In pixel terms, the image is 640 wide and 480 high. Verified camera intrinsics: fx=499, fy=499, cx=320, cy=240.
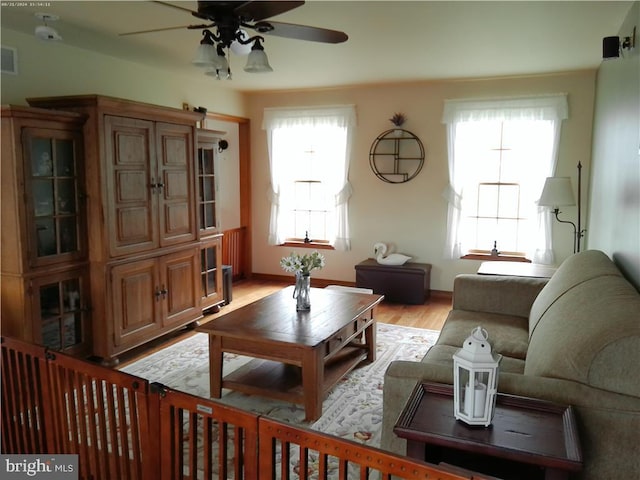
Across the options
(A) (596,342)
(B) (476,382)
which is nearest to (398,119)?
(A) (596,342)

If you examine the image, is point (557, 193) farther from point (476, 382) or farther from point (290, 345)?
point (476, 382)

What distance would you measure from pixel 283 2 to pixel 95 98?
184 centimetres

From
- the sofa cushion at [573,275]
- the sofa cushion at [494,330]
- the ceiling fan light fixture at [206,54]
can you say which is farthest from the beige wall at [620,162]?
the ceiling fan light fixture at [206,54]

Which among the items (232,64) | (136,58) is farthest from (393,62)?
(136,58)

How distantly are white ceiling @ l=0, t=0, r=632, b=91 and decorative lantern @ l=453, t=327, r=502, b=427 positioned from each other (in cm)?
222

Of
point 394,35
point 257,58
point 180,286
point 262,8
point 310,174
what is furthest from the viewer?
point 310,174

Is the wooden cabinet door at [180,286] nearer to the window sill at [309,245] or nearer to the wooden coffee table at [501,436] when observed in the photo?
the window sill at [309,245]

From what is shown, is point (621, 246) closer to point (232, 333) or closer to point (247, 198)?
point (232, 333)

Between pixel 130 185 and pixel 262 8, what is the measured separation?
6.57ft

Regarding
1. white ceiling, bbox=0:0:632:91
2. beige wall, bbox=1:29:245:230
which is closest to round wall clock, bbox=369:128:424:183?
white ceiling, bbox=0:0:632:91

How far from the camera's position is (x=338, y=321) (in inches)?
125

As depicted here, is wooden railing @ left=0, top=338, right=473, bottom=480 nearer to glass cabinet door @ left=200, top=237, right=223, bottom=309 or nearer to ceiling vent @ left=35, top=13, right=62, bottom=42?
ceiling vent @ left=35, top=13, right=62, bottom=42

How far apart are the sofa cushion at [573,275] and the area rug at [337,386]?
1.06 meters

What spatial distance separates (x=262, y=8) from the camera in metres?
2.24
